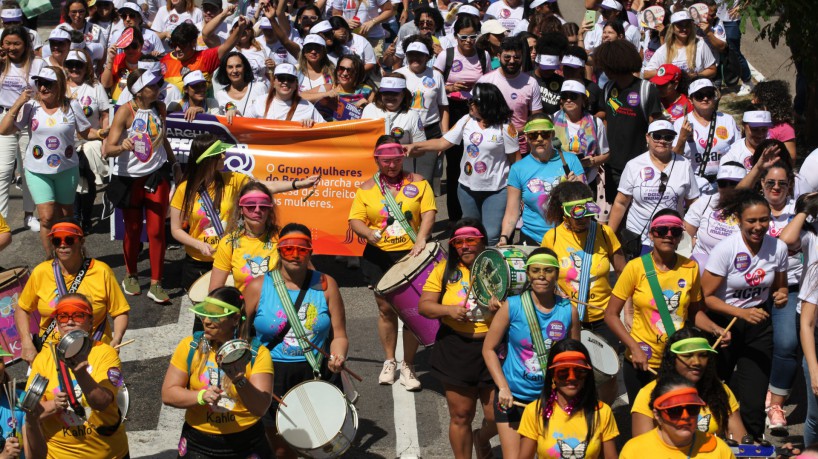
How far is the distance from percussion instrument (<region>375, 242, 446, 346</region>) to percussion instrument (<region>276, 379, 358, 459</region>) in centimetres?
149

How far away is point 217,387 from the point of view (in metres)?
6.99

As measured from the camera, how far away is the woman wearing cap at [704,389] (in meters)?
7.10

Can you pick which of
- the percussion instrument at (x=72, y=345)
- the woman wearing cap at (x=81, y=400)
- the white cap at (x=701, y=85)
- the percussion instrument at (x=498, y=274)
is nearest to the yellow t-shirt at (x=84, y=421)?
the woman wearing cap at (x=81, y=400)

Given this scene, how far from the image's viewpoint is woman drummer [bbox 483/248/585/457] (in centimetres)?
770

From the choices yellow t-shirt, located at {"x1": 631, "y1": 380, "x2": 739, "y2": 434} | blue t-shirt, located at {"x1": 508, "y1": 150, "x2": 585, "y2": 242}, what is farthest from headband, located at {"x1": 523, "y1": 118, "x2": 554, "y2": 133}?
yellow t-shirt, located at {"x1": 631, "y1": 380, "x2": 739, "y2": 434}

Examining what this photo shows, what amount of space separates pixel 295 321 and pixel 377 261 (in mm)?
2268

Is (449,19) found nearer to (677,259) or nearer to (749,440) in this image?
(677,259)

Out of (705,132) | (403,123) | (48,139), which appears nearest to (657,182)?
(705,132)

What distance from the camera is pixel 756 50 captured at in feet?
68.3

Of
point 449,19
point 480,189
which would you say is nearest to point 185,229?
point 480,189

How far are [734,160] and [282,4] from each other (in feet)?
22.1

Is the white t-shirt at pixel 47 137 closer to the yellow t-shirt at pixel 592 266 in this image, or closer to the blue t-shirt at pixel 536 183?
the blue t-shirt at pixel 536 183

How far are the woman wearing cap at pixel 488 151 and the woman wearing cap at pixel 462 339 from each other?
110 inches

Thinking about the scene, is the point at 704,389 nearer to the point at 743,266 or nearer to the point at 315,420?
the point at 743,266
